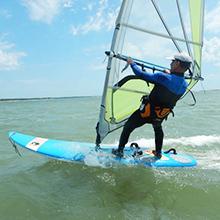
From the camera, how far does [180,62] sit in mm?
4652

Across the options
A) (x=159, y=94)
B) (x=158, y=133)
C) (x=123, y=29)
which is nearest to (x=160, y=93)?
(x=159, y=94)

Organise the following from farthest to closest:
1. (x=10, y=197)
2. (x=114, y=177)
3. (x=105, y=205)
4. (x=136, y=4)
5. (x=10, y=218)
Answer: (x=114, y=177), (x=136, y=4), (x=10, y=197), (x=105, y=205), (x=10, y=218)

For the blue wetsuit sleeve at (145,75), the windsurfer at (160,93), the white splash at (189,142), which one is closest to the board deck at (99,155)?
the windsurfer at (160,93)

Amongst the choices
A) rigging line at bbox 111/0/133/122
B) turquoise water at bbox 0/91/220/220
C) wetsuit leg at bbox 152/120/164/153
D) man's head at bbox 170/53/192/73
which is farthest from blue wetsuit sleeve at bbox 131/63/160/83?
turquoise water at bbox 0/91/220/220

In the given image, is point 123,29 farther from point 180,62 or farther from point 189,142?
point 189,142

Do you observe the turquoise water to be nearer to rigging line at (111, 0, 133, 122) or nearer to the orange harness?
the orange harness

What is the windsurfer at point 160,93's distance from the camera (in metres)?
4.66

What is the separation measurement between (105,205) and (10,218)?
1.20 metres

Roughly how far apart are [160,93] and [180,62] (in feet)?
1.71

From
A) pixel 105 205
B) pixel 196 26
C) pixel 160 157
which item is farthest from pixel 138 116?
pixel 196 26

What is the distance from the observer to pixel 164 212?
4141 mm

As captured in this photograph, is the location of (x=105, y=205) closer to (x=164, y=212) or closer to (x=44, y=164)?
(x=164, y=212)

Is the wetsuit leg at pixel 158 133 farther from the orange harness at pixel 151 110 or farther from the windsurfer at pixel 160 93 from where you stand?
the orange harness at pixel 151 110

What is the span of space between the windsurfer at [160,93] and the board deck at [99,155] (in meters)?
0.39
